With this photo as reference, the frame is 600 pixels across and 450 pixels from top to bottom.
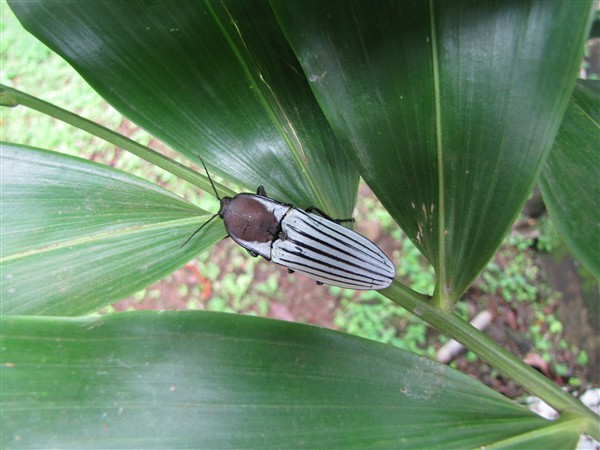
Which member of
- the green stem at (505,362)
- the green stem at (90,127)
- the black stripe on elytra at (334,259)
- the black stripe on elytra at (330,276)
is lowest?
the green stem at (505,362)

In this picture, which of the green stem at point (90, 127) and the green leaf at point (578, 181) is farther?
the green stem at point (90, 127)

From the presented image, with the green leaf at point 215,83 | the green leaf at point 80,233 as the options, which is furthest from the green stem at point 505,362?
the green leaf at point 80,233

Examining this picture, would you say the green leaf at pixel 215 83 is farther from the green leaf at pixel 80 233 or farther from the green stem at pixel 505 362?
the green stem at pixel 505 362

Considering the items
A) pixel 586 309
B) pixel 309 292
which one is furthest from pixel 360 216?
pixel 586 309

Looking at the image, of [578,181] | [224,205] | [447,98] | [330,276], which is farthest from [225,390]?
[578,181]

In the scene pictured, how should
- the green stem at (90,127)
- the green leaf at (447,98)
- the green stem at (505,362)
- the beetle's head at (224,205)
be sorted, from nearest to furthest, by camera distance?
the green leaf at (447,98) < the green stem at (505,362) < the green stem at (90,127) < the beetle's head at (224,205)

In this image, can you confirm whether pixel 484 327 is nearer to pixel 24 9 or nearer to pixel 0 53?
pixel 24 9

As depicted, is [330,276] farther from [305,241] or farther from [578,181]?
[578,181]
